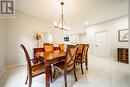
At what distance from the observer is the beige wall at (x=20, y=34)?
4.13 metres

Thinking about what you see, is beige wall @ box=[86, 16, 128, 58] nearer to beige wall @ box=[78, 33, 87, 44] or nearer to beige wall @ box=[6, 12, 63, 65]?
beige wall @ box=[6, 12, 63, 65]

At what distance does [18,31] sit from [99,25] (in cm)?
496

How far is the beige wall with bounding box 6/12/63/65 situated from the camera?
13.6 feet

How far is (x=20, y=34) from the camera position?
4441 millimetres

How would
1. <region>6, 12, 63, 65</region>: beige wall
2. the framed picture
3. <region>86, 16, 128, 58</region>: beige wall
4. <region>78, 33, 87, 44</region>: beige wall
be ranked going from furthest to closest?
1. <region>78, 33, 87, 44</region>: beige wall
2. <region>86, 16, 128, 58</region>: beige wall
3. the framed picture
4. <region>6, 12, 63, 65</region>: beige wall

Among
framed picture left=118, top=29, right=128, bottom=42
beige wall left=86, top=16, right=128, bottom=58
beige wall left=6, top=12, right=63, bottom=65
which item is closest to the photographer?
beige wall left=6, top=12, right=63, bottom=65

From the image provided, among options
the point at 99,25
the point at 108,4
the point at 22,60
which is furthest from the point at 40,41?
the point at 99,25

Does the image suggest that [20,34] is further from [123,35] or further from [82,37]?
[82,37]

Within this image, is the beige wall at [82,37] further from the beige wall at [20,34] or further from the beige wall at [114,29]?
the beige wall at [20,34]

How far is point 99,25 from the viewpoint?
6.49 meters

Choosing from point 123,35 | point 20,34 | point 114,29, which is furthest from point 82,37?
point 20,34

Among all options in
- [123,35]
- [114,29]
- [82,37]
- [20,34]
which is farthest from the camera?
[82,37]

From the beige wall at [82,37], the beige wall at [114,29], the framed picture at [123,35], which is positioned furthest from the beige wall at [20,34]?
the beige wall at [82,37]

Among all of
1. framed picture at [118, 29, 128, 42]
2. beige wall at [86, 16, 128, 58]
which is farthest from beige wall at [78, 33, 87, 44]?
framed picture at [118, 29, 128, 42]
